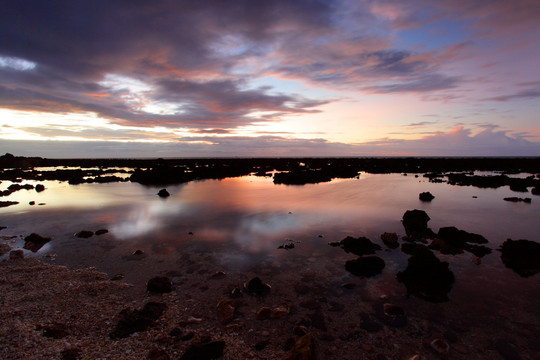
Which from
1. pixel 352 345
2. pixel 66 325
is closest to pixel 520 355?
pixel 352 345

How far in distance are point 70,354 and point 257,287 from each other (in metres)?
4.96

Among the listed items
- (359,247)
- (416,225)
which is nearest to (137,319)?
(359,247)

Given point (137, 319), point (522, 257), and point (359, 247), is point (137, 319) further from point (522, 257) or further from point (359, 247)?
point (522, 257)

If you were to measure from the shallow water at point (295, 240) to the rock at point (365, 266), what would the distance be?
0.99 ft

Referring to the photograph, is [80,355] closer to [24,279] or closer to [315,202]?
[24,279]

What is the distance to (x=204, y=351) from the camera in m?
5.72

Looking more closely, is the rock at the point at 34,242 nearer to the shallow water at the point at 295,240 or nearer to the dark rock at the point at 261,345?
the shallow water at the point at 295,240

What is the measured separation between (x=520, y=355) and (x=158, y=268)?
36.9 ft

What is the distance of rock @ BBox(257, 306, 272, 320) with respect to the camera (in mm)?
7133

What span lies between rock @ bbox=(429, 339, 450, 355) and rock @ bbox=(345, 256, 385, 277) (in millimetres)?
3587

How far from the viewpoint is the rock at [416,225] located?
48.5ft

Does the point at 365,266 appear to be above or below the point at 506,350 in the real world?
above

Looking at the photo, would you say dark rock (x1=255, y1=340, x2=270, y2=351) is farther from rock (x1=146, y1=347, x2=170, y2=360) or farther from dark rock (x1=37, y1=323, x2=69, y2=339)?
dark rock (x1=37, y1=323, x2=69, y2=339)

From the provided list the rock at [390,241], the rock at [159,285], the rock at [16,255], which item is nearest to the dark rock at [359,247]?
the rock at [390,241]
